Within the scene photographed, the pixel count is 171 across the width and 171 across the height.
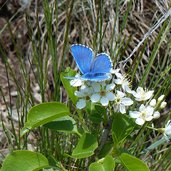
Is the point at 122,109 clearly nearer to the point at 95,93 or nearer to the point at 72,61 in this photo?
the point at 95,93

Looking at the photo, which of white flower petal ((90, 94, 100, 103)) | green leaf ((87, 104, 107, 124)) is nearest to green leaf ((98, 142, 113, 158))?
green leaf ((87, 104, 107, 124))

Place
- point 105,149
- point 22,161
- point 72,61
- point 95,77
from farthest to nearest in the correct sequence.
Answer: point 72,61
point 105,149
point 22,161
point 95,77

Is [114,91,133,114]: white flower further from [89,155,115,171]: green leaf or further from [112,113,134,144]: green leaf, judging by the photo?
[89,155,115,171]: green leaf

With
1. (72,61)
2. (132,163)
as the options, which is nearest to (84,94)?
(132,163)

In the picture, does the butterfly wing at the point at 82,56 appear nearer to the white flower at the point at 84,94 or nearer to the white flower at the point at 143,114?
the white flower at the point at 84,94

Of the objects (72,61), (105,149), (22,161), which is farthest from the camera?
(72,61)

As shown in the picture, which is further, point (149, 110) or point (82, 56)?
point (149, 110)

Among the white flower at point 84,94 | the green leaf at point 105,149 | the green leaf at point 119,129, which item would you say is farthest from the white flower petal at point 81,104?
the green leaf at point 105,149
